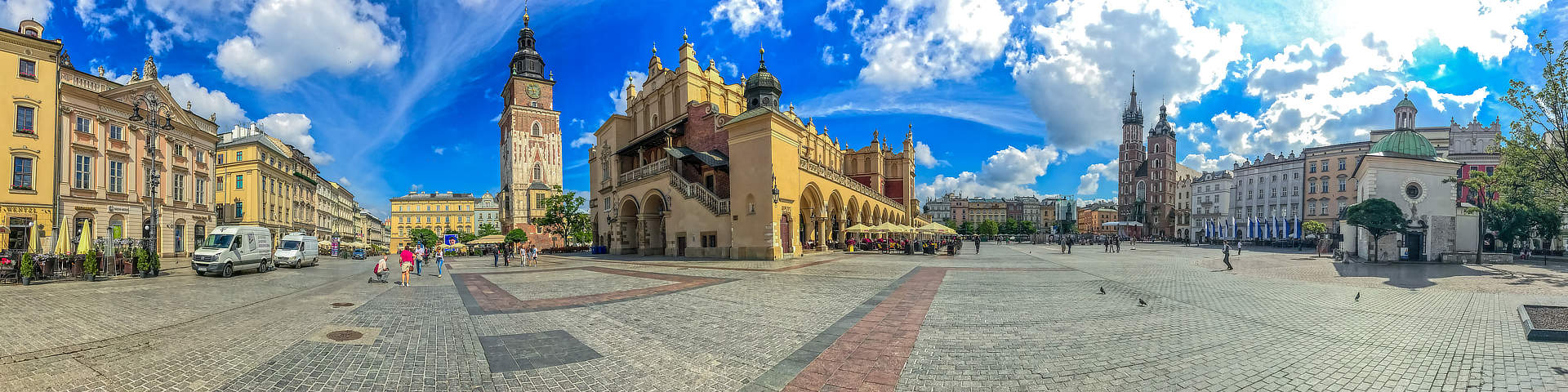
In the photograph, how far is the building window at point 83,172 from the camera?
87.1 ft

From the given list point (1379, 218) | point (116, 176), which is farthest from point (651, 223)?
point (1379, 218)

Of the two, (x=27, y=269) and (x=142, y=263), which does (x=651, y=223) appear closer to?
(x=142, y=263)

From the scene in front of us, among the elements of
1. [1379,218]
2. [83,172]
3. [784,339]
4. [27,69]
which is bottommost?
[784,339]

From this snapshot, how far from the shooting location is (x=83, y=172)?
88.1 feet

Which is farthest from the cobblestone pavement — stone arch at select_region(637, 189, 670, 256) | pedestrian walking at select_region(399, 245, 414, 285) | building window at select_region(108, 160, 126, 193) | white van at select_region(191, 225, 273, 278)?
building window at select_region(108, 160, 126, 193)

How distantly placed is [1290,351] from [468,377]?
29.6ft

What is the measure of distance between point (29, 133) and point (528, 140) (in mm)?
47192

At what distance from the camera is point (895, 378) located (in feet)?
17.1

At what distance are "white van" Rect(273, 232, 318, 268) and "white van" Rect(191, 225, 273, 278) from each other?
12.3 ft

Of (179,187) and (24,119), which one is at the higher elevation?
(24,119)

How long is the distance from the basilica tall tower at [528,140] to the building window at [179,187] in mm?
36198

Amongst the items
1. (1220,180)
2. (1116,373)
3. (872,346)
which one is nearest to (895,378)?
(872,346)

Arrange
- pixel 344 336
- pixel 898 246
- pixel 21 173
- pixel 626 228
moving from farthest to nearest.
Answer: pixel 626 228, pixel 898 246, pixel 21 173, pixel 344 336

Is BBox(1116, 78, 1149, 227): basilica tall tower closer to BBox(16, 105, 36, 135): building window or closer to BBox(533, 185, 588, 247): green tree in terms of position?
BBox(533, 185, 588, 247): green tree
